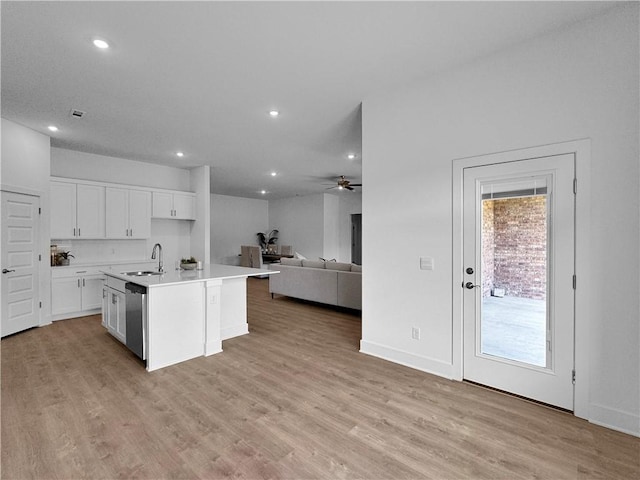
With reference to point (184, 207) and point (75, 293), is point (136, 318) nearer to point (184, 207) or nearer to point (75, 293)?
point (75, 293)

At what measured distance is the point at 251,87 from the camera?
324 centimetres

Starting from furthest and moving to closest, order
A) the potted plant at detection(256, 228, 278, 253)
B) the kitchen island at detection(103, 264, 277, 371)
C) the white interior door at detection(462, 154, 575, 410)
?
the potted plant at detection(256, 228, 278, 253), the kitchen island at detection(103, 264, 277, 371), the white interior door at detection(462, 154, 575, 410)

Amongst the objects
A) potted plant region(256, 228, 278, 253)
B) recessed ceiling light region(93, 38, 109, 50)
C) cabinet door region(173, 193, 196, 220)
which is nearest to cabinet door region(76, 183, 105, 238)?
cabinet door region(173, 193, 196, 220)

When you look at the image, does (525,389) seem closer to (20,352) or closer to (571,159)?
(571,159)

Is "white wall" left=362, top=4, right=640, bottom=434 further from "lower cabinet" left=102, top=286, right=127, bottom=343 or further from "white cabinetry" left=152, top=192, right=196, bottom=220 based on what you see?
"white cabinetry" left=152, top=192, right=196, bottom=220

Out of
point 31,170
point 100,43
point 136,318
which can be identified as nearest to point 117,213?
point 31,170

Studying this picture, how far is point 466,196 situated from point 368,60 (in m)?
1.52

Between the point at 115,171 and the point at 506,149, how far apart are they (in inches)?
253

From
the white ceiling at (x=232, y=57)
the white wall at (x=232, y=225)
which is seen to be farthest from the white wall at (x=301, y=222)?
the white ceiling at (x=232, y=57)

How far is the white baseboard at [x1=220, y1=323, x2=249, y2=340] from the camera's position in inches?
159

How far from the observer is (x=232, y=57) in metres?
2.69

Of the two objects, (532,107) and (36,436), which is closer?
(36,436)

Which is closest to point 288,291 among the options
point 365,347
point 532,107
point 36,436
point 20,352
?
point 365,347

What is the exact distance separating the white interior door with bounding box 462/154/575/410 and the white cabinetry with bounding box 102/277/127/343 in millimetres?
3769
